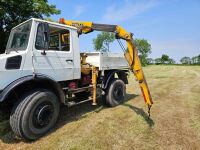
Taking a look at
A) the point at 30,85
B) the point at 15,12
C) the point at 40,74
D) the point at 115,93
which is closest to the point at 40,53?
the point at 40,74

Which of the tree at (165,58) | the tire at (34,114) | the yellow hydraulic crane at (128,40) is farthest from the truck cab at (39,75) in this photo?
the tree at (165,58)

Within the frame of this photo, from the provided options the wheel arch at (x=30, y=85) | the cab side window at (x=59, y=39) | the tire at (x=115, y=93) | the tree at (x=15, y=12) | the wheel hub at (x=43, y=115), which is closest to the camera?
the wheel arch at (x=30, y=85)

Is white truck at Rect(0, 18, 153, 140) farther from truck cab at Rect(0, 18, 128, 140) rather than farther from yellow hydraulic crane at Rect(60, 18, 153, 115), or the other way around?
yellow hydraulic crane at Rect(60, 18, 153, 115)

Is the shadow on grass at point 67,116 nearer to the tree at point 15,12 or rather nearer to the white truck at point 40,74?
the white truck at point 40,74

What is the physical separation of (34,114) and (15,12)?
15.0 metres

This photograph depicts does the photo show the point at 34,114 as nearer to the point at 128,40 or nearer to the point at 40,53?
the point at 40,53

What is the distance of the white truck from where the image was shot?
168 inches

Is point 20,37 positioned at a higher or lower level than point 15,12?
lower

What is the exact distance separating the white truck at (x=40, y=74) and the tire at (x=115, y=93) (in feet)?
2.84

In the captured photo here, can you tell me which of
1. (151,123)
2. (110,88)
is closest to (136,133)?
(151,123)

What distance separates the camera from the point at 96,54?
264 inches

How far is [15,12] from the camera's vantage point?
17047 mm

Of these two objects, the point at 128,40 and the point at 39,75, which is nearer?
the point at 39,75

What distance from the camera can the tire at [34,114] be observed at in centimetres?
427
